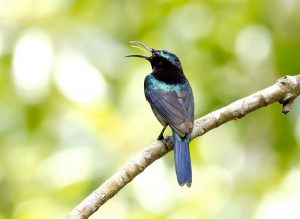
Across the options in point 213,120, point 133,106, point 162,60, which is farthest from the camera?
point 133,106

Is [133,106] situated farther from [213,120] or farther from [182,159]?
[213,120]

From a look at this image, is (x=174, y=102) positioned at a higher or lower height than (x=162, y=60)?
lower

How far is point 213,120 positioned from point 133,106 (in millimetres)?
2078

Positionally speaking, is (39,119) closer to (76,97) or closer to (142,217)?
(76,97)

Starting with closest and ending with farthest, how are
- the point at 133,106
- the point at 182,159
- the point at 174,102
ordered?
the point at 182,159 < the point at 174,102 < the point at 133,106

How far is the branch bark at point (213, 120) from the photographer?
5133 mm

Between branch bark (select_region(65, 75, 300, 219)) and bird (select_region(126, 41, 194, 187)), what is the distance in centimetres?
10

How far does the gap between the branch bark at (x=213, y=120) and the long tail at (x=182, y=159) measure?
0.23 feet

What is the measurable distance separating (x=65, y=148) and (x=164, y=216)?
1.19m

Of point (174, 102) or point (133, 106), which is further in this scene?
point (133, 106)

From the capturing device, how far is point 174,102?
6664 mm

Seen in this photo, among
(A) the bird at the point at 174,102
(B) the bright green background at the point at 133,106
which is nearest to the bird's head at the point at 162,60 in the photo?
(A) the bird at the point at 174,102

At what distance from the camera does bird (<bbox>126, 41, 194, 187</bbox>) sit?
6.12 m

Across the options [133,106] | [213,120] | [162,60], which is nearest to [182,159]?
[213,120]
